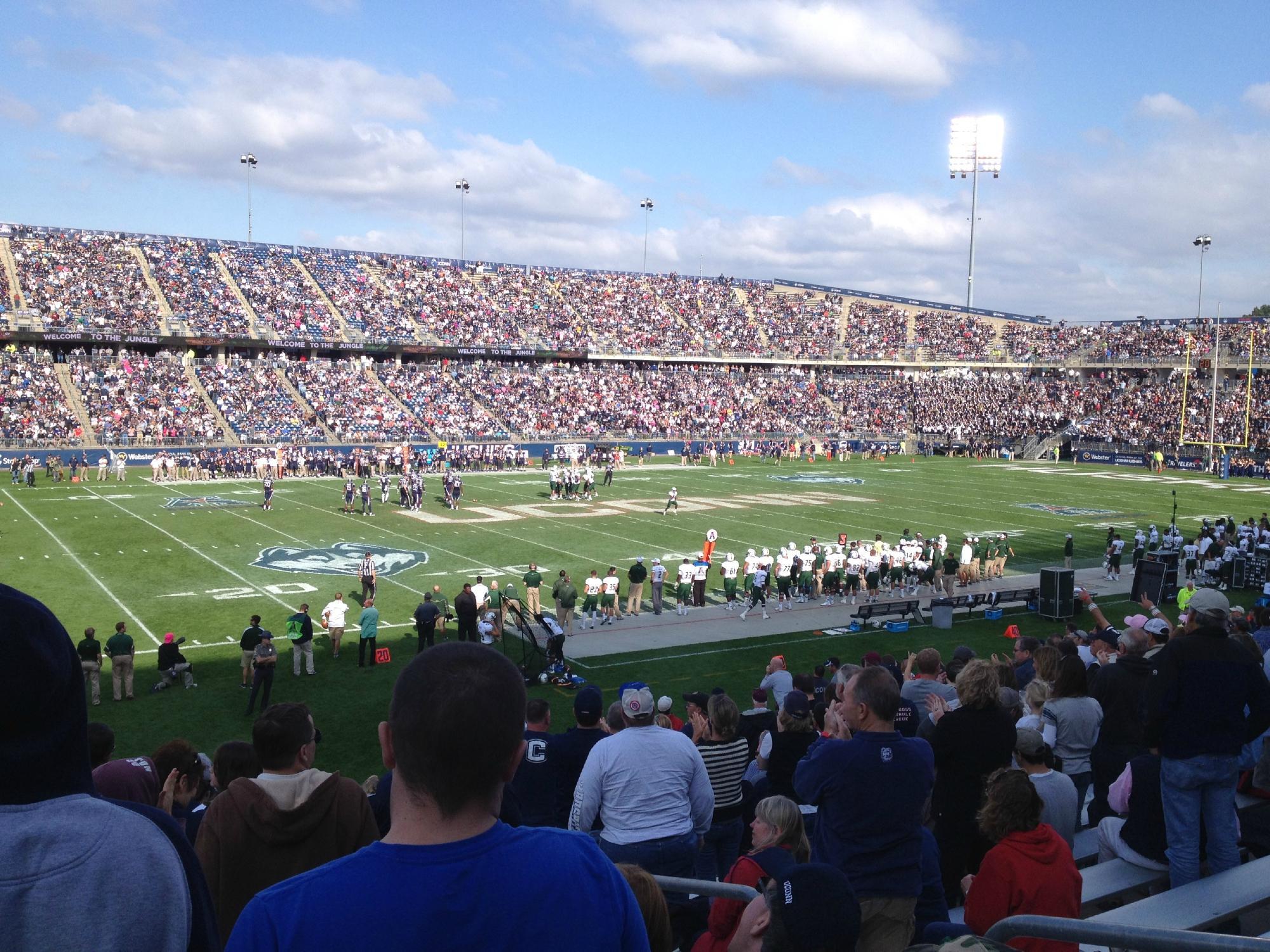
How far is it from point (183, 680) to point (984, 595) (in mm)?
15213

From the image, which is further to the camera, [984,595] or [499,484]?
[499,484]

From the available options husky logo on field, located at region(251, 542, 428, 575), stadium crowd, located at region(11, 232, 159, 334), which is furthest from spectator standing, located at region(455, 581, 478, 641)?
stadium crowd, located at region(11, 232, 159, 334)

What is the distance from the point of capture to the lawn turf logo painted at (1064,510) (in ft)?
120

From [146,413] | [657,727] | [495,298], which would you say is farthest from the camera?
[495,298]

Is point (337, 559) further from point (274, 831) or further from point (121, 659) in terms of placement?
point (274, 831)

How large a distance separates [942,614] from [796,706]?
13.7 meters

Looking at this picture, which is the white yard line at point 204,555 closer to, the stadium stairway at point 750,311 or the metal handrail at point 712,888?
the metal handrail at point 712,888

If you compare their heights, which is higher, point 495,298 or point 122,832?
point 495,298

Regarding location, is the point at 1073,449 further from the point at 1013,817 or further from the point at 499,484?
the point at 1013,817

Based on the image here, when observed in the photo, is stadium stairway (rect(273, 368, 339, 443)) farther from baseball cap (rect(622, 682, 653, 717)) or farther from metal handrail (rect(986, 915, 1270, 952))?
metal handrail (rect(986, 915, 1270, 952))

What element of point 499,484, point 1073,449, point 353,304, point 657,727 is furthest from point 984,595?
point 353,304

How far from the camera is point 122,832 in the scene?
1.85 meters

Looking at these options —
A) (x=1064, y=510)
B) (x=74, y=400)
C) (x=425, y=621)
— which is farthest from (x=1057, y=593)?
(x=74, y=400)

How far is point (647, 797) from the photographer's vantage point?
497 cm
